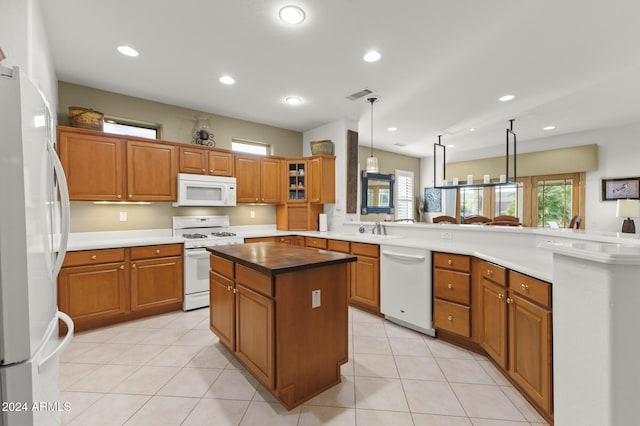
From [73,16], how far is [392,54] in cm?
272

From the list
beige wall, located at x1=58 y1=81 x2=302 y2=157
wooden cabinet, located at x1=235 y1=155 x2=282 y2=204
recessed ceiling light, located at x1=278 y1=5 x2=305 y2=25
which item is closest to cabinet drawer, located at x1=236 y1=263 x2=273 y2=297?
recessed ceiling light, located at x1=278 y1=5 x2=305 y2=25

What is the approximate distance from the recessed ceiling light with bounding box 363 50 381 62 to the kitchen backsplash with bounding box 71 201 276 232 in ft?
9.70

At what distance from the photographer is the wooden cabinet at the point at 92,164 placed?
117 inches

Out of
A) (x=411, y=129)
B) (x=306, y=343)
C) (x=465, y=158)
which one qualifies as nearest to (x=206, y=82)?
(x=306, y=343)

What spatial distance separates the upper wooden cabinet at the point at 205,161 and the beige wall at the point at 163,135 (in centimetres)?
39

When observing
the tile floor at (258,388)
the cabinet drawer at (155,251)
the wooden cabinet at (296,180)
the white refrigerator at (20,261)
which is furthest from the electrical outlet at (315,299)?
the wooden cabinet at (296,180)

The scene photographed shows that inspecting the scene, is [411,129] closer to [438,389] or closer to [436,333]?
[436,333]

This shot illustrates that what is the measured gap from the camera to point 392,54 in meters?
2.66

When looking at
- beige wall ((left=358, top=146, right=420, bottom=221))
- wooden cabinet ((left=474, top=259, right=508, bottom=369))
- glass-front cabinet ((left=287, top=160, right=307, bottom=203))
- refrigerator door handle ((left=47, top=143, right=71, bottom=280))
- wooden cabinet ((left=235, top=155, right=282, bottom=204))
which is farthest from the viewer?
beige wall ((left=358, top=146, right=420, bottom=221))

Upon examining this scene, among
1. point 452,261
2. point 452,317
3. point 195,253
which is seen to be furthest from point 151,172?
point 452,317

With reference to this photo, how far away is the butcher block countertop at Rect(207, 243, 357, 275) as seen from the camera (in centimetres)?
175

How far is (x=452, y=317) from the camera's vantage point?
2.58 metres

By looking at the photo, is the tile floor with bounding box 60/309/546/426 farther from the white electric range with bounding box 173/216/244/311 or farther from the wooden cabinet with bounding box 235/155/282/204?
the wooden cabinet with bounding box 235/155/282/204

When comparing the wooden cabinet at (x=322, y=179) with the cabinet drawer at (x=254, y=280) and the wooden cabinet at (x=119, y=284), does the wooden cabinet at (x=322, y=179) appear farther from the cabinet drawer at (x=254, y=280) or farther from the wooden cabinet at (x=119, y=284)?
the cabinet drawer at (x=254, y=280)
